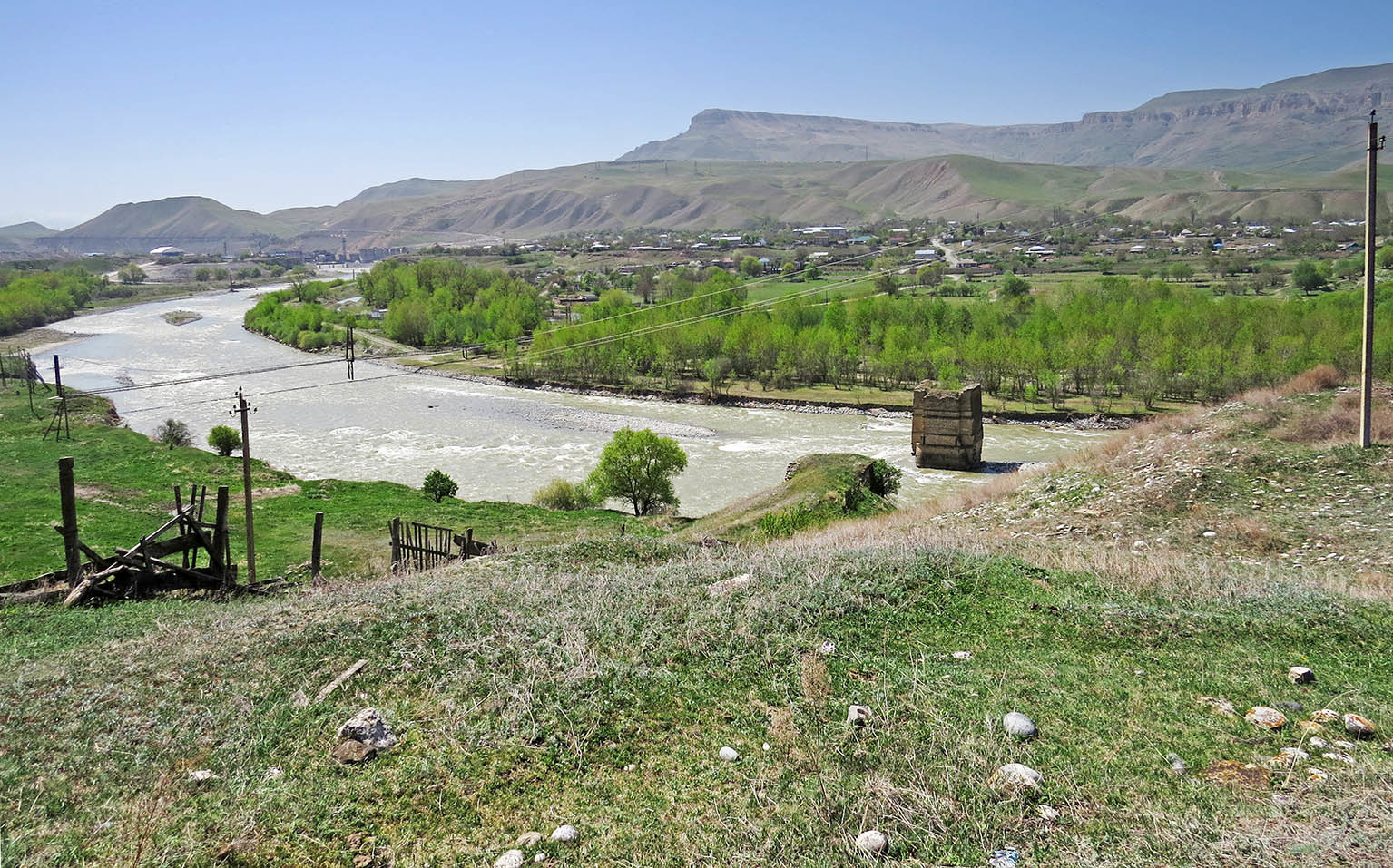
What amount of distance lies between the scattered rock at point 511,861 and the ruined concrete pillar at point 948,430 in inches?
1422

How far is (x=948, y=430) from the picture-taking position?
3950cm

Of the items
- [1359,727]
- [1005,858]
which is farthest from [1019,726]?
[1359,727]

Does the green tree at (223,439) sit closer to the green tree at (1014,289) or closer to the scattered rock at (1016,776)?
the scattered rock at (1016,776)

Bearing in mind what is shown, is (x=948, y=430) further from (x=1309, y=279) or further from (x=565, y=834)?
(x=1309, y=279)

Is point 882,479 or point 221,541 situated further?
point 882,479

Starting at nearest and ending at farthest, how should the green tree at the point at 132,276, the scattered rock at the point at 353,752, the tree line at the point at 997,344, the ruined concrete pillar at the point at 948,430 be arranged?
the scattered rock at the point at 353,752, the ruined concrete pillar at the point at 948,430, the tree line at the point at 997,344, the green tree at the point at 132,276

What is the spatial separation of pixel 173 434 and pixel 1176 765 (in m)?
43.2

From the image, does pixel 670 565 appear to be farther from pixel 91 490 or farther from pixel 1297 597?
pixel 91 490

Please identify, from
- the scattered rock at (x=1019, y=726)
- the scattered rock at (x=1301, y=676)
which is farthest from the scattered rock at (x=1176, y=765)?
the scattered rock at (x=1301, y=676)

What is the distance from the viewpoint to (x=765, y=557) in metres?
11.4

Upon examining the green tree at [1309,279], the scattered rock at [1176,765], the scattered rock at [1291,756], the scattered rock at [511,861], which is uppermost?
the green tree at [1309,279]

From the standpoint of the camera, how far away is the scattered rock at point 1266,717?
6438 mm

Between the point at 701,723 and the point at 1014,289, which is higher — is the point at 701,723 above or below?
below

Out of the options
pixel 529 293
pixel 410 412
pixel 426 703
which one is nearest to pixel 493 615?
pixel 426 703
